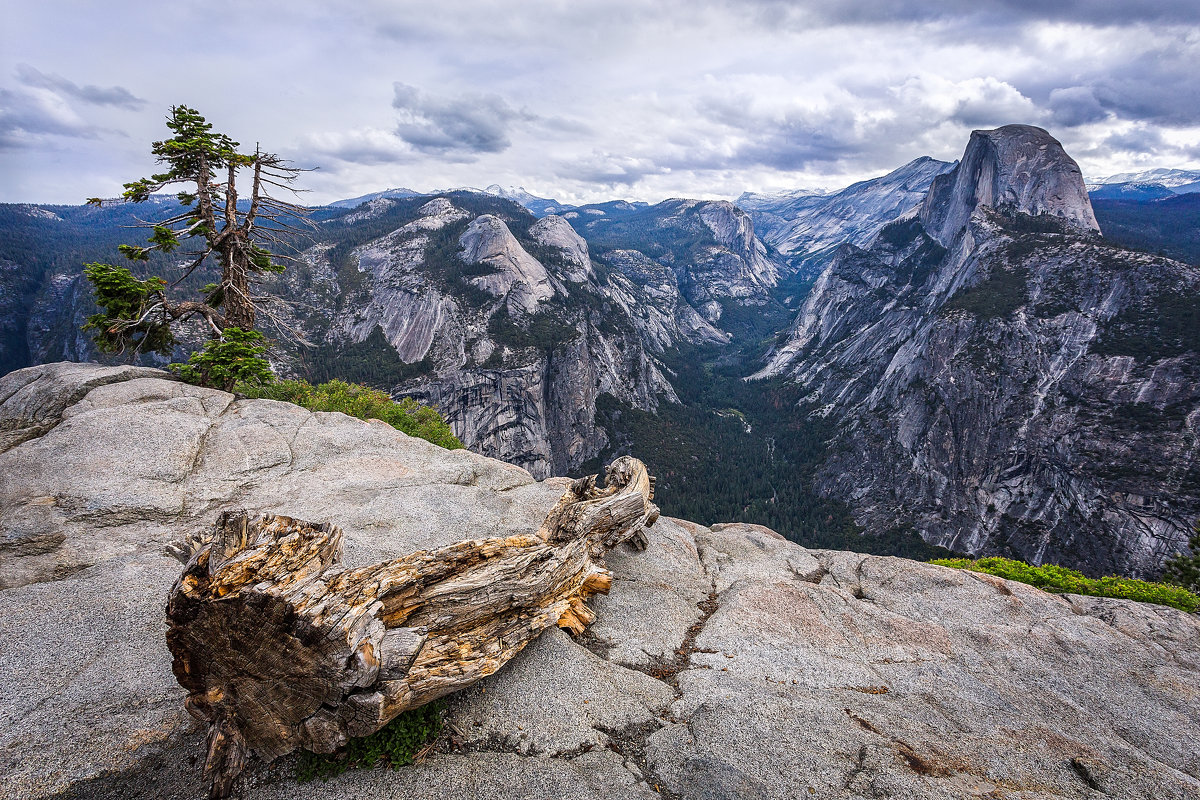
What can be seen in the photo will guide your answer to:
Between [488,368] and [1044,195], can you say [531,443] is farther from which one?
[1044,195]

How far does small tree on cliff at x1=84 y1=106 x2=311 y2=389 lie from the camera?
2141cm

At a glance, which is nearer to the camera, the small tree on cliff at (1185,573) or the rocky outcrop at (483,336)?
the small tree on cliff at (1185,573)

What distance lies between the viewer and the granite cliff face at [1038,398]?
92.2 meters

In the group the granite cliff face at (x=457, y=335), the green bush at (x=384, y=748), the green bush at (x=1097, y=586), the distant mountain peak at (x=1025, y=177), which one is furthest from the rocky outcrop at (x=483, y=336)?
the distant mountain peak at (x=1025, y=177)

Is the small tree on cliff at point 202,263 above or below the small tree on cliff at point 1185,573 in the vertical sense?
above

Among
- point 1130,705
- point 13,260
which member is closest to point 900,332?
point 1130,705

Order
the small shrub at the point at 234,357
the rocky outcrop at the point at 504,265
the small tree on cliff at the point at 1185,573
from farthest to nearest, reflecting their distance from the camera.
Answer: the rocky outcrop at the point at 504,265
the small tree on cliff at the point at 1185,573
the small shrub at the point at 234,357

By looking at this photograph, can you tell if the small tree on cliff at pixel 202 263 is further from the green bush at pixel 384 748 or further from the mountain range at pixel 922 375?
the mountain range at pixel 922 375

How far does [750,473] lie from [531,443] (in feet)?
274

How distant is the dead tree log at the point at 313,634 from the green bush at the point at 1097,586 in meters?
24.0

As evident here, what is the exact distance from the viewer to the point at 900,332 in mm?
177875

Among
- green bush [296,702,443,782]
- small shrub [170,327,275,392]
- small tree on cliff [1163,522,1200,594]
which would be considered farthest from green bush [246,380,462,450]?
small tree on cliff [1163,522,1200,594]

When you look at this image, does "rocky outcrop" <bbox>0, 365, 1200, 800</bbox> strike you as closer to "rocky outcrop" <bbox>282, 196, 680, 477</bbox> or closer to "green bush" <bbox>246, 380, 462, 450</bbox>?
"green bush" <bbox>246, 380, 462, 450</bbox>

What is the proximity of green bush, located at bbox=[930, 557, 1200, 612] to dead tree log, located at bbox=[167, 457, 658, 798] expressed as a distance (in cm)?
2400
